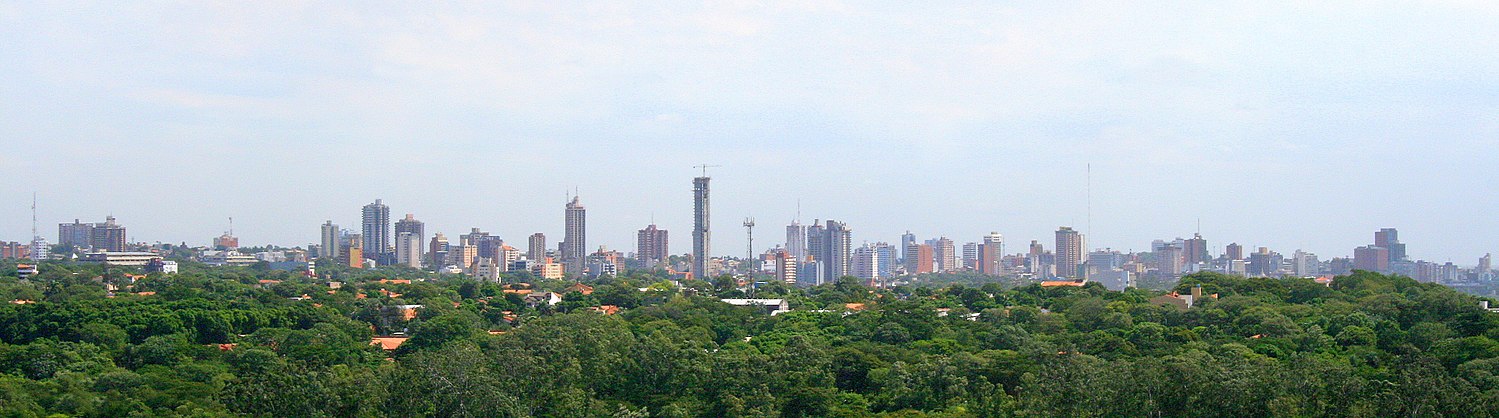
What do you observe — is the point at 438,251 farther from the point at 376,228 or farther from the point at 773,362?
the point at 773,362

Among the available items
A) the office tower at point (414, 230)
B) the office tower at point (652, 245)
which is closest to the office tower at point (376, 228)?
the office tower at point (414, 230)

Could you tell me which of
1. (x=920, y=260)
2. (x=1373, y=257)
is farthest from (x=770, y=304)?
(x=920, y=260)

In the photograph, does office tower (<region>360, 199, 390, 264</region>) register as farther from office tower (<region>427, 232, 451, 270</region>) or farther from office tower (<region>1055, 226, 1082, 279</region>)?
office tower (<region>1055, 226, 1082, 279</region>)

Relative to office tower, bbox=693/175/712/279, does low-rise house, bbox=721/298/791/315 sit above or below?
below

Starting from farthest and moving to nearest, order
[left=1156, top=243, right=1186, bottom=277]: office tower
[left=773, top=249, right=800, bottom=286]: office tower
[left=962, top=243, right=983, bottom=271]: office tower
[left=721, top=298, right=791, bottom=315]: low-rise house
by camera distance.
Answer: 1. [left=962, top=243, right=983, bottom=271]: office tower
2. [left=1156, top=243, right=1186, bottom=277]: office tower
3. [left=773, top=249, right=800, bottom=286]: office tower
4. [left=721, top=298, right=791, bottom=315]: low-rise house

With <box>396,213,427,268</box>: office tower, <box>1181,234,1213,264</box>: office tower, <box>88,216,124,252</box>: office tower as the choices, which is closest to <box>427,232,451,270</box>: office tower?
<box>396,213,427,268</box>: office tower

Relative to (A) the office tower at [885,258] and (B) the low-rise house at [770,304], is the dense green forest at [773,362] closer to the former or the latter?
(B) the low-rise house at [770,304]
